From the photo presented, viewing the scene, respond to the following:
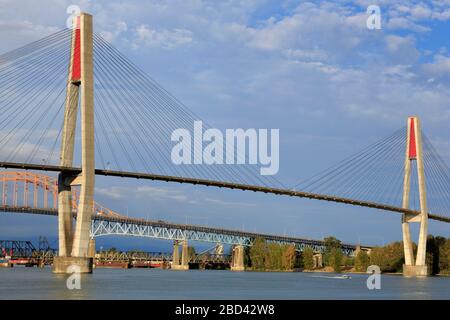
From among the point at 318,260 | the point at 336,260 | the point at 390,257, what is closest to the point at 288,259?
the point at 336,260

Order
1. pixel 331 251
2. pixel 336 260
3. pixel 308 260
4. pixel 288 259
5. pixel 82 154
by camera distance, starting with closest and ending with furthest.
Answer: pixel 82 154 → pixel 336 260 → pixel 331 251 → pixel 288 259 → pixel 308 260

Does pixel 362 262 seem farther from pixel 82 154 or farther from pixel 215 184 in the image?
pixel 82 154

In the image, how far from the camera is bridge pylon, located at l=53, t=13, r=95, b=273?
59.5 metres

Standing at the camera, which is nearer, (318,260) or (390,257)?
(390,257)

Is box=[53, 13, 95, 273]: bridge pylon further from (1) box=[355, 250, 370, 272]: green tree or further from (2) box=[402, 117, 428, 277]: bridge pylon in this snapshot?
(1) box=[355, 250, 370, 272]: green tree

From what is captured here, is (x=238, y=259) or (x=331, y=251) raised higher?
(x=331, y=251)

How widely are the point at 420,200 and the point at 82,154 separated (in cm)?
4633

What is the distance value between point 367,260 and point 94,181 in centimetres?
7439

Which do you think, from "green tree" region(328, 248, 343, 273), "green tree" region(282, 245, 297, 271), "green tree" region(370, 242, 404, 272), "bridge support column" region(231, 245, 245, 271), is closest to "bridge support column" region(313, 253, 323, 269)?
"green tree" region(282, 245, 297, 271)

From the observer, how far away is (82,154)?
59562mm
